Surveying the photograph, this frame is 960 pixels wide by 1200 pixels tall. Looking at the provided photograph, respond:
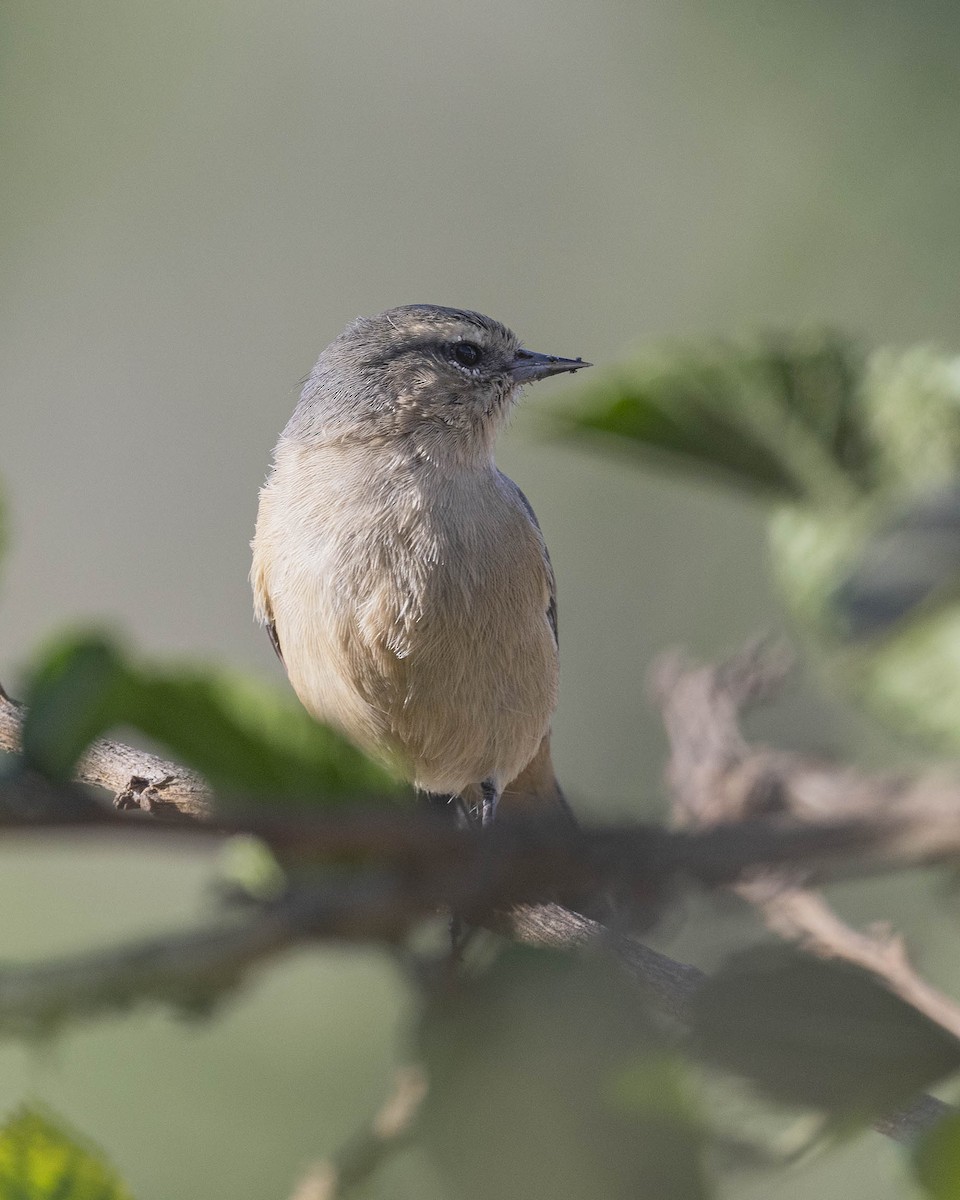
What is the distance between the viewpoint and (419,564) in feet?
9.64

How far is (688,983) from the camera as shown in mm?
996

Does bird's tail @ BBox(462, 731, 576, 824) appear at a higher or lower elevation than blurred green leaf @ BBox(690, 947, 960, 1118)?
higher

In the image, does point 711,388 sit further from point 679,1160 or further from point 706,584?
point 706,584

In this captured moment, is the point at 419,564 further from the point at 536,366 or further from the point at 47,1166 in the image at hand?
the point at 47,1166

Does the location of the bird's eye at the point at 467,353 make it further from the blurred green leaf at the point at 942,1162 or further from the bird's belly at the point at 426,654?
the blurred green leaf at the point at 942,1162

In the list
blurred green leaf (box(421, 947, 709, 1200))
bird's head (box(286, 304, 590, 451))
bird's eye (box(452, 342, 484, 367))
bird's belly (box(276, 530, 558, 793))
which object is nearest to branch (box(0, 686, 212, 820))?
blurred green leaf (box(421, 947, 709, 1200))

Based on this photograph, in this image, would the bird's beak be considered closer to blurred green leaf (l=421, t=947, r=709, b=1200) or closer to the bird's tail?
the bird's tail

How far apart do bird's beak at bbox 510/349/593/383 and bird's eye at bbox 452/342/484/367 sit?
11 cm

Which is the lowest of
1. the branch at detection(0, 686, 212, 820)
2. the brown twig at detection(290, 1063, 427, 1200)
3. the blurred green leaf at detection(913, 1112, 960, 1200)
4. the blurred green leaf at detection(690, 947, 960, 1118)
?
the brown twig at detection(290, 1063, 427, 1200)

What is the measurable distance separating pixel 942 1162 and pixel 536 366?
324 cm

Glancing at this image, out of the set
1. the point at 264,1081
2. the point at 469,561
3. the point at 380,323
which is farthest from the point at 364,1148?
the point at 380,323

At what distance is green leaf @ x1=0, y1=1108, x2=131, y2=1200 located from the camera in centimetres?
69

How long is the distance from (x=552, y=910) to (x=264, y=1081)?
751mm

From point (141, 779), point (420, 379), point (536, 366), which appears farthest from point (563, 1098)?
point (536, 366)
